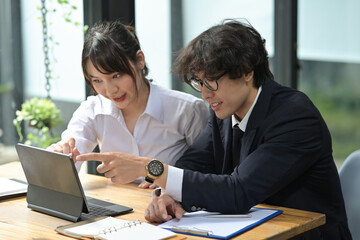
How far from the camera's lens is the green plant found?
293 cm

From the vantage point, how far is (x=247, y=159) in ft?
6.35

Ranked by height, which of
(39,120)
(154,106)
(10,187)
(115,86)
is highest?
(115,86)

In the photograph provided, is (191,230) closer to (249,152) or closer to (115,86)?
(249,152)

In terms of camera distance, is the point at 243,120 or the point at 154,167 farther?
the point at 243,120

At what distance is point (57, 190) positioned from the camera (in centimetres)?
197

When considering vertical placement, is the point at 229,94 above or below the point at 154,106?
above

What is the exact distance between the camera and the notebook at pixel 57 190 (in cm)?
188

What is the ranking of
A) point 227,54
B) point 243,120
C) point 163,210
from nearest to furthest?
point 163,210
point 227,54
point 243,120

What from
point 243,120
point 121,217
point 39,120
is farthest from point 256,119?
point 39,120

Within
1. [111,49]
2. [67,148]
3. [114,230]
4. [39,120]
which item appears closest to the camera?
[114,230]

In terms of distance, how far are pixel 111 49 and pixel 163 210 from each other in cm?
83

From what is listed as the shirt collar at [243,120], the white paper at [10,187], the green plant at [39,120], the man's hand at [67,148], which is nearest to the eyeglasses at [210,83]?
the shirt collar at [243,120]

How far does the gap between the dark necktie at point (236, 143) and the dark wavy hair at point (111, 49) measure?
0.55 meters

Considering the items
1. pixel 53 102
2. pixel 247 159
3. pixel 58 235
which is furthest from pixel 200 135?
pixel 53 102
